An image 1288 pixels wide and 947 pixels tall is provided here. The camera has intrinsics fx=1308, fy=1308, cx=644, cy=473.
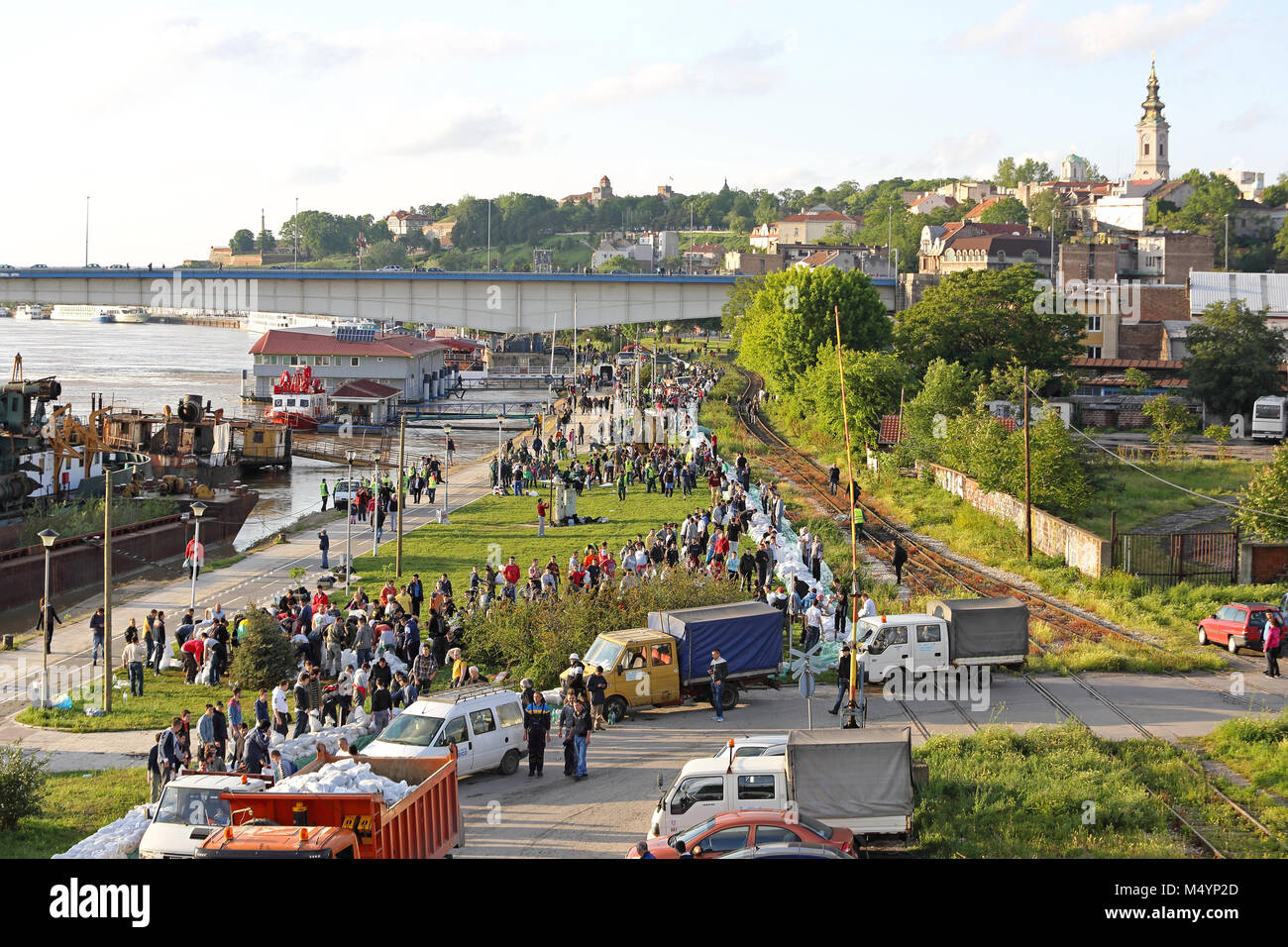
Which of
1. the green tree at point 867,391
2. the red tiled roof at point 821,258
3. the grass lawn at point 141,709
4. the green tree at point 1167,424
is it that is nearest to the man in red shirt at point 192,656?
the grass lawn at point 141,709

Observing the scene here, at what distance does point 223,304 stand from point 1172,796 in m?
90.6

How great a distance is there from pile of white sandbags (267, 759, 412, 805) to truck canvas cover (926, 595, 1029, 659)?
12177mm

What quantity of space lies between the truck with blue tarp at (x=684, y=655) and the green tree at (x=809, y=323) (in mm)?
46948

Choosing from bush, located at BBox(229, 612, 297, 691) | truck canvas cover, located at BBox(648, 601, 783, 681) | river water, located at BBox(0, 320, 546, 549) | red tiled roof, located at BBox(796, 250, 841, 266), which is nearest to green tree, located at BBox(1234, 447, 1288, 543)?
truck canvas cover, located at BBox(648, 601, 783, 681)

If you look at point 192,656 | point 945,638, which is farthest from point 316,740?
point 945,638

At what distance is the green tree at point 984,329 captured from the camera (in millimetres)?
65750

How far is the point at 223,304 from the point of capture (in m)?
97.9

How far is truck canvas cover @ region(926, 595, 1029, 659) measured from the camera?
23.8 m

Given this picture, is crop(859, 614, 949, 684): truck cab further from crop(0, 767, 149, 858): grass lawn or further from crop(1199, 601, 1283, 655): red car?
crop(0, 767, 149, 858): grass lawn

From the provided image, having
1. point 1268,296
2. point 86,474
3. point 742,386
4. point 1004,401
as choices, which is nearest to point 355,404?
point 742,386

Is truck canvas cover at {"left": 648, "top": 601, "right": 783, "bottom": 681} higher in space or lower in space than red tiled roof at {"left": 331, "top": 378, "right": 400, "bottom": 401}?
lower

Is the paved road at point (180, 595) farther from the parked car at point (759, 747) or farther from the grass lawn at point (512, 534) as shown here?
the parked car at point (759, 747)

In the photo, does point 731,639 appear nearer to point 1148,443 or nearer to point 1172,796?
point 1172,796

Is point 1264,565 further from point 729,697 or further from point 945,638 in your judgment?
point 729,697
